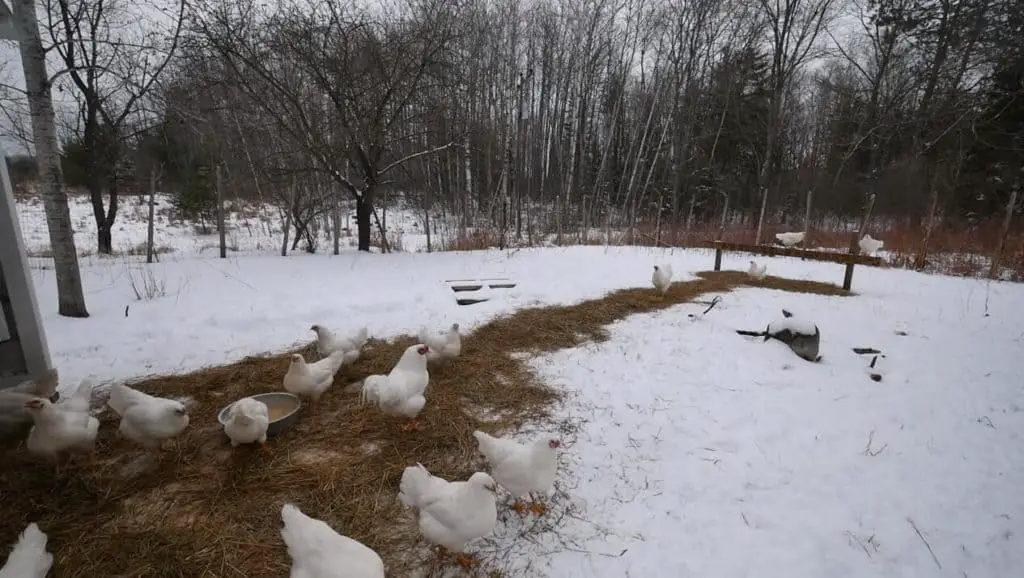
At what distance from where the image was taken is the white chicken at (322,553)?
1.53 meters

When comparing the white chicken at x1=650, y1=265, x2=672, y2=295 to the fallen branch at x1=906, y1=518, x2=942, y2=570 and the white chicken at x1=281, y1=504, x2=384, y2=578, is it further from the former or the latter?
the white chicken at x1=281, y1=504, x2=384, y2=578

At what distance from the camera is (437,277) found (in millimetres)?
7418

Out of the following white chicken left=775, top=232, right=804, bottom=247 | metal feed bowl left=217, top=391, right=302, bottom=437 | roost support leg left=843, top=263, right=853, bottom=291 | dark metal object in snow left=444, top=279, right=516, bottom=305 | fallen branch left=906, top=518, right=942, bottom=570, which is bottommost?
fallen branch left=906, top=518, right=942, bottom=570

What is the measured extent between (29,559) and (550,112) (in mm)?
19998

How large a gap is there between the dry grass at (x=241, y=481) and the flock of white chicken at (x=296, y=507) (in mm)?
154

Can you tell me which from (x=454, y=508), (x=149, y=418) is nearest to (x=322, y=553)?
(x=454, y=508)

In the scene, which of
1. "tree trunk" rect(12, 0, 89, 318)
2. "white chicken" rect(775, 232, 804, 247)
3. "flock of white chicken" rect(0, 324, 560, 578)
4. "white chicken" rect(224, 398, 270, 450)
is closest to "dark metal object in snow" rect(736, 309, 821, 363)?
"flock of white chicken" rect(0, 324, 560, 578)

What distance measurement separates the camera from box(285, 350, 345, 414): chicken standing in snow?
3.09 metres

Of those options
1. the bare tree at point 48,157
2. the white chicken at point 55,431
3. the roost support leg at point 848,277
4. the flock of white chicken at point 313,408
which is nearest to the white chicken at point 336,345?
the flock of white chicken at point 313,408

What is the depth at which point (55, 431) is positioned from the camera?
2256mm

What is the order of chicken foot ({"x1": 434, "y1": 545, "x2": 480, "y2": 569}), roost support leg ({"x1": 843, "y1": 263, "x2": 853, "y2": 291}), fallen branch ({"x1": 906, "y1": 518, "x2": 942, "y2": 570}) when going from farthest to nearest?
roost support leg ({"x1": 843, "y1": 263, "x2": 853, "y2": 291}) → fallen branch ({"x1": 906, "y1": 518, "x2": 942, "y2": 570}) → chicken foot ({"x1": 434, "y1": 545, "x2": 480, "y2": 569})

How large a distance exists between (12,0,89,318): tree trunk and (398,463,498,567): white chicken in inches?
197

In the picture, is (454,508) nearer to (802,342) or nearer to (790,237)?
(802,342)

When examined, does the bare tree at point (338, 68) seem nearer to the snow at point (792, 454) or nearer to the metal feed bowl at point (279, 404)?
the metal feed bowl at point (279, 404)
